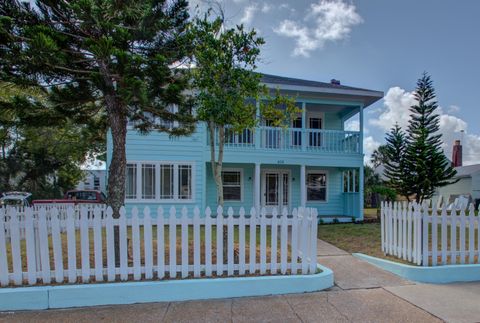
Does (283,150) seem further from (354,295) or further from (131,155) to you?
(354,295)

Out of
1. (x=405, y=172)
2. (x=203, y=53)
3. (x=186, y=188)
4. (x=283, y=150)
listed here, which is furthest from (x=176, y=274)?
(x=405, y=172)

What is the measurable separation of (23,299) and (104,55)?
10.8 ft

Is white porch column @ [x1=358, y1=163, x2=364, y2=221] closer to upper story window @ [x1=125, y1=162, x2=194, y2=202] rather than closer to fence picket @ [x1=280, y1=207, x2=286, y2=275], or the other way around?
upper story window @ [x1=125, y1=162, x2=194, y2=202]

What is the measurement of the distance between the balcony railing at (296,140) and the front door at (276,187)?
170cm

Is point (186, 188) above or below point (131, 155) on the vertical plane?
below

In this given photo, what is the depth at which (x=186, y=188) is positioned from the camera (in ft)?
38.9

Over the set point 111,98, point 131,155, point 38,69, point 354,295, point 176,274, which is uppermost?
point 38,69

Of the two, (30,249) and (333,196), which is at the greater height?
(30,249)

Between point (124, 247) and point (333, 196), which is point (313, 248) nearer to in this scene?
point (124, 247)

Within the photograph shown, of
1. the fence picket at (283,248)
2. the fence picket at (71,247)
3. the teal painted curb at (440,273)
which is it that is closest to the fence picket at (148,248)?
the fence picket at (71,247)

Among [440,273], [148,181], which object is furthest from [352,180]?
[440,273]

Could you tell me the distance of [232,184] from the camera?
1350 centimetres

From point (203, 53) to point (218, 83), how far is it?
1.79ft

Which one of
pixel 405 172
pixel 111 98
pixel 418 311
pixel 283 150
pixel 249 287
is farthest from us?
pixel 405 172
